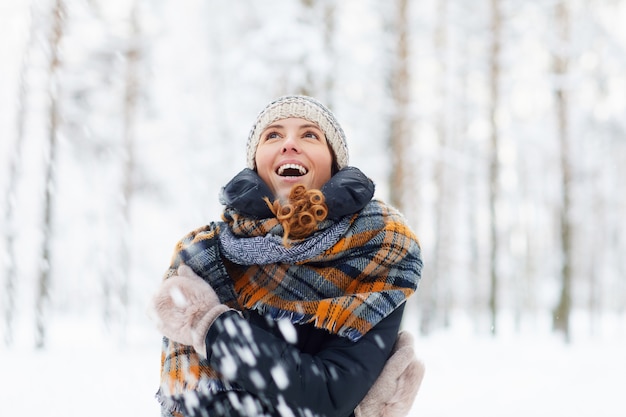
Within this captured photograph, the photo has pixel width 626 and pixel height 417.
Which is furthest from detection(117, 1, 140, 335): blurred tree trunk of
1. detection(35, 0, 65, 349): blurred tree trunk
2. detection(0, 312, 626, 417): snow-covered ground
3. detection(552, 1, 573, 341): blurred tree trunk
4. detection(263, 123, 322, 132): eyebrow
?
detection(263, 123, 322, 132): eyebrow

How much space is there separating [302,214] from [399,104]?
9.08 meters

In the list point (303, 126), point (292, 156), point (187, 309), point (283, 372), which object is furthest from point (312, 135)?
point (283, 372)

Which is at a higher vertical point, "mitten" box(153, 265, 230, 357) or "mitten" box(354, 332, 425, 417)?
"mitten" box(153, 265, 230, 357)

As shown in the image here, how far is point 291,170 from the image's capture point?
1.98 m

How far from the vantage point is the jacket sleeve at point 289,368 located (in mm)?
1543

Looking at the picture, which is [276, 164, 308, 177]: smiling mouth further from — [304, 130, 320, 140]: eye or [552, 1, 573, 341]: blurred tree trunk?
[552, 1, 573, 341]: blurred tree trunk

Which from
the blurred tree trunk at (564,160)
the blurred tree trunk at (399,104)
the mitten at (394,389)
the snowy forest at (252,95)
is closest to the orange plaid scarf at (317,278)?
the mitten at (394,389)

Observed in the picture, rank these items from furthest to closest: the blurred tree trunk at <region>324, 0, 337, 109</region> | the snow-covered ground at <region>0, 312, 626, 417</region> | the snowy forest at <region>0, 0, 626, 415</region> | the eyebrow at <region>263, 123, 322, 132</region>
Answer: the snowy forest at <region>0, 0, 626, 415</region>
the blurred tree trunk at <region>324, 0, 337, 109</region>
the snow-covered ground at <region>0, 312, 626, 417</region>
the eyebrow at <region>263, 123, 322, 132</region>

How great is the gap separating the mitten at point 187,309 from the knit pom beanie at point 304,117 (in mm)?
643

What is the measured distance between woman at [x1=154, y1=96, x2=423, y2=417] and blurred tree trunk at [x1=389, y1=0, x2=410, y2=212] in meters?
7.83

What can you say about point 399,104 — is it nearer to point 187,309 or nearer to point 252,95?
point 252,95

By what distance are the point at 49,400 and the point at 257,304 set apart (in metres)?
6.07

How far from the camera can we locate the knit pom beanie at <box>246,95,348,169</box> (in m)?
2.06

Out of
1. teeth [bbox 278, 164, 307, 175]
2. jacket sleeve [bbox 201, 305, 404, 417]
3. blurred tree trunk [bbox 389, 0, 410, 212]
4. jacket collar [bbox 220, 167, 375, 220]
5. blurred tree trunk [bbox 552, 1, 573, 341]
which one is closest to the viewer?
jacket sleeve [bbox 201, 305, 404, 417]
